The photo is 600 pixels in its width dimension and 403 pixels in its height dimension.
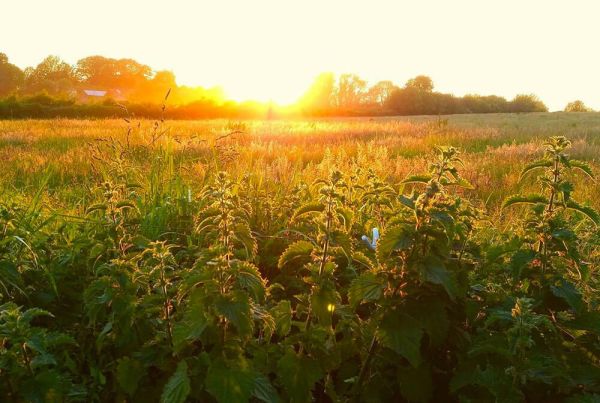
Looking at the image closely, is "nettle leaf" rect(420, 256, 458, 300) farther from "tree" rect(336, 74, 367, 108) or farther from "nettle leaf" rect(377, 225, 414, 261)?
"tree" rect(336, 74, 367, 108)

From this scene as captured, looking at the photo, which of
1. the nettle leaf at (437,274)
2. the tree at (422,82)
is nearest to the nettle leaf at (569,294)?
the nettle leaf at (437,274)

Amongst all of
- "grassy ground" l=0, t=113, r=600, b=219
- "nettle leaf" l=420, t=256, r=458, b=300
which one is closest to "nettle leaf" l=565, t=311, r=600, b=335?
"nettle leaf" l=420, t=256, r=458, b=300

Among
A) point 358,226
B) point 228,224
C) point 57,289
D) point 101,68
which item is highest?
point 101,68

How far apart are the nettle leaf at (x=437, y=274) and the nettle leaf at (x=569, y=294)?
0.51 m

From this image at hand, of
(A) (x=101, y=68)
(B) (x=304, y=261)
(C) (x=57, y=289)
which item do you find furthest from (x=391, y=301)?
(A) (x=101, y=68)

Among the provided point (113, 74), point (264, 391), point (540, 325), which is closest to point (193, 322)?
point (264, 391)

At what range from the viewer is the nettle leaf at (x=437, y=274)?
1648mm

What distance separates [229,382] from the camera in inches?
60.6

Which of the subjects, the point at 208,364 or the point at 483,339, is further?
the point at 483,339

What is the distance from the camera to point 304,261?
3.06 m

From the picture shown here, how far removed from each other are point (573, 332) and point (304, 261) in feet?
5.08

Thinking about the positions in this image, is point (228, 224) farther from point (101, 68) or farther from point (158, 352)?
point (101, 68)

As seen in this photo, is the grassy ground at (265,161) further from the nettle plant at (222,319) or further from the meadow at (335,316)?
the nettle plant at (222,319)

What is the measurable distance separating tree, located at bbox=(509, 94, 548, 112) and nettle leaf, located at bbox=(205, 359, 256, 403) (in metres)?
78.7
